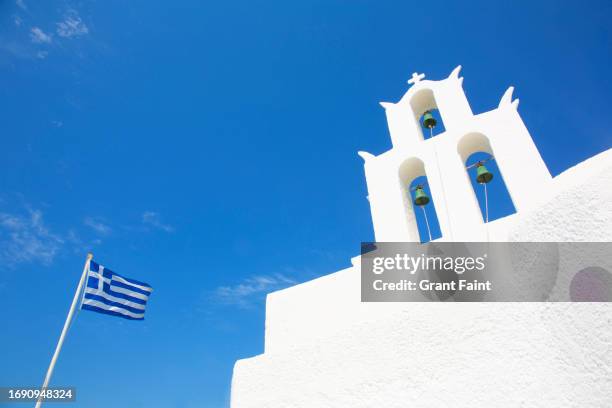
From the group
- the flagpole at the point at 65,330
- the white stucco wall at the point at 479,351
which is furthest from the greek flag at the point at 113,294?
the white stucco wall at the point at 479,351

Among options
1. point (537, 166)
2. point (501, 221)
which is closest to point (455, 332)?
point (501, 221)

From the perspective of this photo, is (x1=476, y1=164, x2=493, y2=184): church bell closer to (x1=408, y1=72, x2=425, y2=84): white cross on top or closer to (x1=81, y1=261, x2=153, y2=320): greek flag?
(x1=408, y1=72, x2=425, y2=84): white cross on top

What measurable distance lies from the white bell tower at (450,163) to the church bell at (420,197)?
13 cm

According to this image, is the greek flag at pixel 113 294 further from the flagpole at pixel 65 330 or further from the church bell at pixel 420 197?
the church bell at pixel 420 197

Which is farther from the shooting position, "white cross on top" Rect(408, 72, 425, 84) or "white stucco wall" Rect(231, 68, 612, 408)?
"white cross on top" Rect(408, 72, 425, 84)

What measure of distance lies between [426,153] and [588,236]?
395 centimetres

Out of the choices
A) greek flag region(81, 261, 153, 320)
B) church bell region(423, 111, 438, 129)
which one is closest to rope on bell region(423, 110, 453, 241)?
church bell region(423, 111, 438, 129)

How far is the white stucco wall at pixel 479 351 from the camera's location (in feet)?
9.36

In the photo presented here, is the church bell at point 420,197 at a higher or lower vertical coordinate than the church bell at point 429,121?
lower

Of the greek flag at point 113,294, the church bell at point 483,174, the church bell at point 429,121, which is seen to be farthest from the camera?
the church bell at point 429,121

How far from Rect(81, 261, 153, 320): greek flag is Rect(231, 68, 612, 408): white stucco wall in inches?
165

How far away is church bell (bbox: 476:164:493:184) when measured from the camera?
252 inches

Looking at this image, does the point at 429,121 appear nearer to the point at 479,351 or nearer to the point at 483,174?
the point at 483,174

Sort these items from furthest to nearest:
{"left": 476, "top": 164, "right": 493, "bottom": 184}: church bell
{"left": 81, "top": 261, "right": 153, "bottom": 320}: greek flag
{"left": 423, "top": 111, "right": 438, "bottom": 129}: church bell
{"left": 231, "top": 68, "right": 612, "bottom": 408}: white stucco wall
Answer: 1. {"left": 423, "top": 111, "right": 438, "bottom": 129}: church bell
2. {"left": 81, "top": 261, "right": 153, "bottom": 320}: greek flag
3. {"left": 476, "top": 164, "right": 493, "bottom": 184}: church bell
4. {"left": 231, "top": 68, "right": 612, "bottom": 408}: white stucco wall
